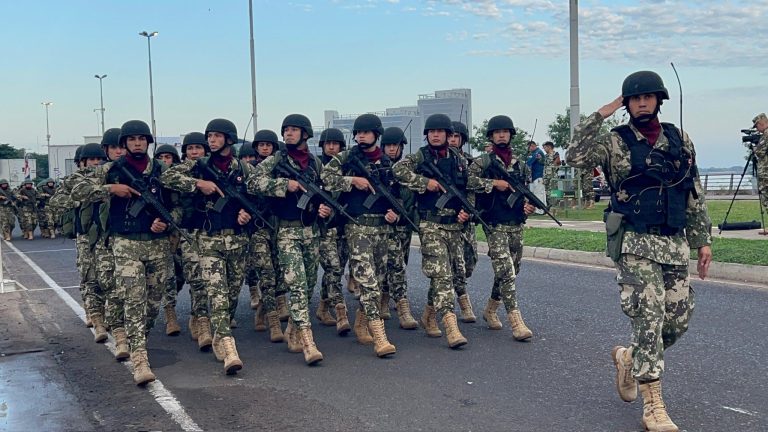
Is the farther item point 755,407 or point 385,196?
point 385,196

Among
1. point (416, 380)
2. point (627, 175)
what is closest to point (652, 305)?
point (627, 175)

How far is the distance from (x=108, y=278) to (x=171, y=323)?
3.55ft

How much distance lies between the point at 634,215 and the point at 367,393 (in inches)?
85.6

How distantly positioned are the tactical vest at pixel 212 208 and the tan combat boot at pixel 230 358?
914 millimetres

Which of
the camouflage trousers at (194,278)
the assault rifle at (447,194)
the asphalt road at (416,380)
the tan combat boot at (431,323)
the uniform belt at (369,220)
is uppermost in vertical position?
the assault rifle at (447,194)

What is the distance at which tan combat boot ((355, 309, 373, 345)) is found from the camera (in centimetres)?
725

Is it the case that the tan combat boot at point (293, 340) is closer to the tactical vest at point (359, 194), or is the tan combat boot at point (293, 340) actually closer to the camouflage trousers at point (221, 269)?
the camouflage trousers at point (221, 269)

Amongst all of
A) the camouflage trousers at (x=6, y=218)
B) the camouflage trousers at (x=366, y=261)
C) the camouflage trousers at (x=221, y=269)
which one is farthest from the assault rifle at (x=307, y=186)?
the camouflage trousers at (x=6, y=218)

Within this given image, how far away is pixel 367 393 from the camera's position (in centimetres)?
555

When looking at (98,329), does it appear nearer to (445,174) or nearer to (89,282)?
(89,282)

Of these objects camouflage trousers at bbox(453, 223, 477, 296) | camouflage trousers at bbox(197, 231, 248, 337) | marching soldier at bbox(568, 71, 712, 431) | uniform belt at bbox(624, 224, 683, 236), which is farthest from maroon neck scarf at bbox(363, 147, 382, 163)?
uniform belt at bbox(624, 224, 683, 236)

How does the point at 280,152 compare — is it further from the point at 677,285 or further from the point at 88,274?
the point at 677,285

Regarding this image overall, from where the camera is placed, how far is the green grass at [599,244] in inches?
414

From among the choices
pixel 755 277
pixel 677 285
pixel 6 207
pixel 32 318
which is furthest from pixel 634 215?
pixel 6 207
